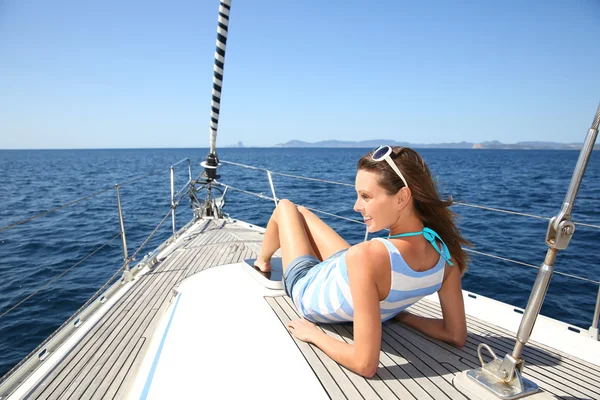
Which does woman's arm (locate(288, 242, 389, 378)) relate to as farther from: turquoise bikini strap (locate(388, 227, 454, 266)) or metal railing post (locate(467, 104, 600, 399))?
metal railing post (locate(467, 104, 600, 399))

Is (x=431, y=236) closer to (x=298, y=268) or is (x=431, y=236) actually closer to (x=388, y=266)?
(x=388, y=266)

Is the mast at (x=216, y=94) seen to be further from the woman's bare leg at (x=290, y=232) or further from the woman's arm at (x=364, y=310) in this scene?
the woman's arm at (x=364, y=310)

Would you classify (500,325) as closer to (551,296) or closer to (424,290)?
(424,290)

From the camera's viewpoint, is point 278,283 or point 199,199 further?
point 199,199

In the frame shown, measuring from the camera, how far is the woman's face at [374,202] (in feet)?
4.82

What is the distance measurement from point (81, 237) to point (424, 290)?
32.1 ft

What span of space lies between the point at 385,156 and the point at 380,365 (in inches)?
38.7

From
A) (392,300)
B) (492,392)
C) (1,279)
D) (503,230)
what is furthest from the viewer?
(503,230)

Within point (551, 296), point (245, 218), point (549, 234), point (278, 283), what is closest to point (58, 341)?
point (278, 283)

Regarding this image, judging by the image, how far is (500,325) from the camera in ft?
7.96

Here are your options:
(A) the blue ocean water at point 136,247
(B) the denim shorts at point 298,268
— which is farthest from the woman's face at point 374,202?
(B) the denim shorts at point 298,268

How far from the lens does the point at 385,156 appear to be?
1.45 meters

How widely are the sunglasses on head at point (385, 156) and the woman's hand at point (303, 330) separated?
0.89 metres

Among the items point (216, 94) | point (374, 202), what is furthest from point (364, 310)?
point (216, 94)
